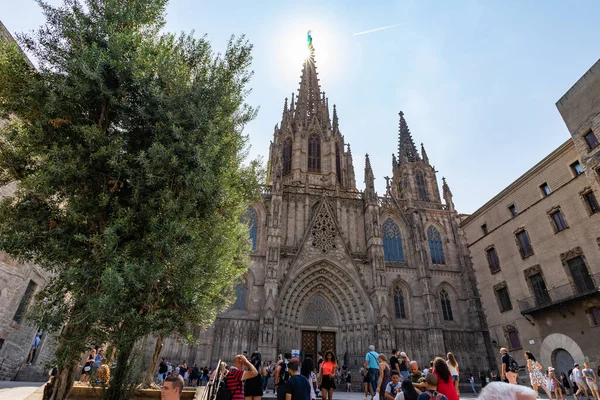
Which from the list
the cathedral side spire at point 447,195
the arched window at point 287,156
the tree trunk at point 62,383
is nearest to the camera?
the tree trunk at point 62,383

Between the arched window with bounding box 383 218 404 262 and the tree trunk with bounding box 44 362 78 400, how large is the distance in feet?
78.3

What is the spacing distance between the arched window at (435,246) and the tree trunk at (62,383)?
27039 mm

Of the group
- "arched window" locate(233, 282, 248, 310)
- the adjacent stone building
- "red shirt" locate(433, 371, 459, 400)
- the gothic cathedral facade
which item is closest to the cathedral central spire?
the gothic cathedral facade

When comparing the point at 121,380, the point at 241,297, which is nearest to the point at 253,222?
the point at 241,297

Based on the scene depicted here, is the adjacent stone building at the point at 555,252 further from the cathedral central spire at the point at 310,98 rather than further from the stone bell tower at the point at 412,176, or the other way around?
the cathedral central spire at the point at 310,98

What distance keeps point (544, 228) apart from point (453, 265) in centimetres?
1026

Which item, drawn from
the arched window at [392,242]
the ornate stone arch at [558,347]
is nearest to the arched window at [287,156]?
the arched window at [392,242]

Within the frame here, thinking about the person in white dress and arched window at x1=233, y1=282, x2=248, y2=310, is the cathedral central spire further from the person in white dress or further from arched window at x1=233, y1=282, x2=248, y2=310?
the person in white dress

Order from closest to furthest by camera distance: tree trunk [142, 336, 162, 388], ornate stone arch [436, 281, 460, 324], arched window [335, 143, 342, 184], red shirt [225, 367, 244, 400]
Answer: red shirt [225, 367, 244, 400] → tree trunk [142, 336, 162, 388] → ornate stone arch [436, 281, 460, 324] → arched window [335, 143, 342, 184]

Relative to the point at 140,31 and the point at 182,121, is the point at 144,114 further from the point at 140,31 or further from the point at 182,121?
the point at 140,31

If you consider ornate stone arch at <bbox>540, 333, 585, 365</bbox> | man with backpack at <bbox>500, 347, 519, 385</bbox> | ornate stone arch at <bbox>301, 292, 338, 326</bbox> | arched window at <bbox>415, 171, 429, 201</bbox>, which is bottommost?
man with backpack at <bbox>500, 347, 519, 385</bbox>

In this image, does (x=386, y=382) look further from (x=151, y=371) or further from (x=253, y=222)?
(x=253, y=222)

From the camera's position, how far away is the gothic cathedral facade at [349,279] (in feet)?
70.3

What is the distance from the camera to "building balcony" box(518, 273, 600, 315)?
49.8 feet
